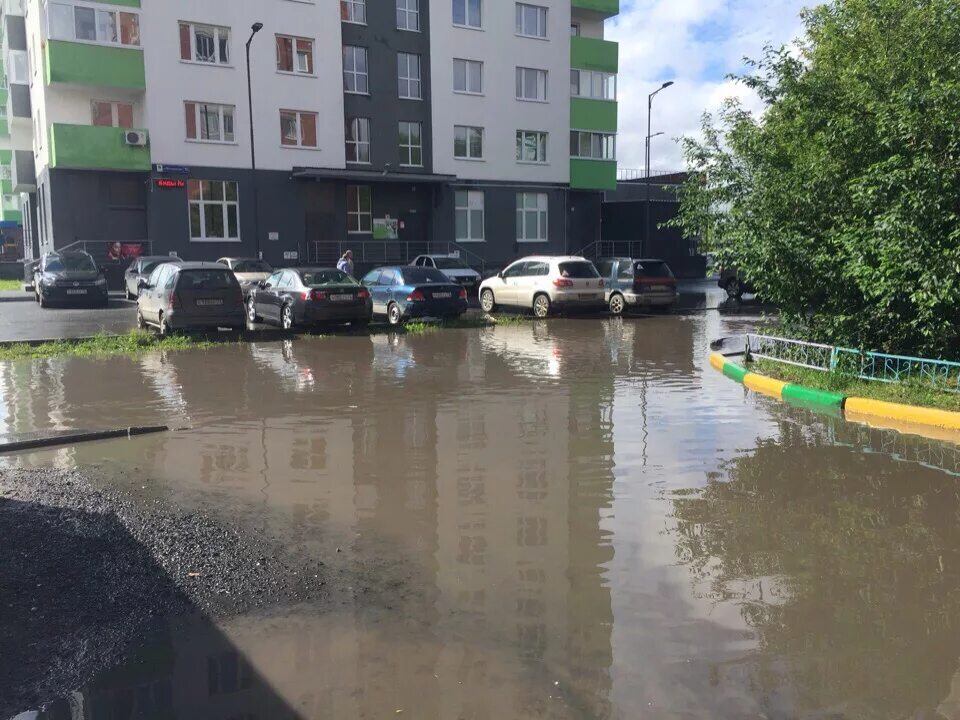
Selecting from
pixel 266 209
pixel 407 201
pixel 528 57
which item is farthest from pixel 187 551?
pixel 528 57

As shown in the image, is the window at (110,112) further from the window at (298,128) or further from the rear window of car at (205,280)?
the rear window of car at (205,280)

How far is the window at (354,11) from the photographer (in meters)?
38.4

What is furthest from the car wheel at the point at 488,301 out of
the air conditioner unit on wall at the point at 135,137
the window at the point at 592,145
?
the window at the point at 592,145

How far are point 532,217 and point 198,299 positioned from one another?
28.3 metres

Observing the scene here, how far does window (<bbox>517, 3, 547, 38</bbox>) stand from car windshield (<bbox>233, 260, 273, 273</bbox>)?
20.4 m

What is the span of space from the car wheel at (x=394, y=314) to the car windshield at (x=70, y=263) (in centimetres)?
1279

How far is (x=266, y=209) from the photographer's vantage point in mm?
36562

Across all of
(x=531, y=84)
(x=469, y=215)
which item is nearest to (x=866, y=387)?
(x=469, y=215)

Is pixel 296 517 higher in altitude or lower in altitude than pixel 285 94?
lower

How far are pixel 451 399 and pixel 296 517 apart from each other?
5.02 metres

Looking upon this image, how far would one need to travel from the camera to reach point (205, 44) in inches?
1388

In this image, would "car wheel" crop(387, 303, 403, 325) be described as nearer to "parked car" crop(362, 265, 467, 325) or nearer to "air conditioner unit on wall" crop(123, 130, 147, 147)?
"parked car" crop(362, 265, 467, 325)

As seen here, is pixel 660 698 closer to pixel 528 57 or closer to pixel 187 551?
pixel 187 551

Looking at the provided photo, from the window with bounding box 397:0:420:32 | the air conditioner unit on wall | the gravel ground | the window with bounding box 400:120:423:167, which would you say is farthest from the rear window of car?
the window with bounding box 397:0:420:32
